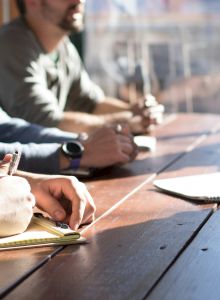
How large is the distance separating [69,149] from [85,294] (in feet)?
3.18

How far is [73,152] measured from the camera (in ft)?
6.31

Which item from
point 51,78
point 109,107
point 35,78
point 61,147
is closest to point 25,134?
point 61,147

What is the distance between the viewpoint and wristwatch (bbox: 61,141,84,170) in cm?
191

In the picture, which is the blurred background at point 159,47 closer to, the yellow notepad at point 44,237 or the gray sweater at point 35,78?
the gray sweater at point 35,78

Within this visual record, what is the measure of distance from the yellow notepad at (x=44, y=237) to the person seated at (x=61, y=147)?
1.53 feet

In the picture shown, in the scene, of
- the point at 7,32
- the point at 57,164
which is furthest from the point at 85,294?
the point at 7,32

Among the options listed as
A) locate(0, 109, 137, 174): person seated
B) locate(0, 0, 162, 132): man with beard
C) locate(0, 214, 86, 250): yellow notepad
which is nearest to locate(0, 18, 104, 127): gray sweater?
locate(0, 0, 162, 132): man with beard

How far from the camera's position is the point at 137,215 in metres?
1.43

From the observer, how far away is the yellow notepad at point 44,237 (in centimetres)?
122

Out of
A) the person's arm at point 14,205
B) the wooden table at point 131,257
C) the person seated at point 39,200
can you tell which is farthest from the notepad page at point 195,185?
the person's arm at point 14,205

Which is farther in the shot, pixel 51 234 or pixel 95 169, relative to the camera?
pixel 95 169

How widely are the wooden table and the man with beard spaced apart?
95 cm

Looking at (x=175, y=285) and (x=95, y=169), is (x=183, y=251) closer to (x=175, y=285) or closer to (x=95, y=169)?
(x=175, y=285)

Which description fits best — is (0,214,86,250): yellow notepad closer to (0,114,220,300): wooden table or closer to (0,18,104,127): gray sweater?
(0,114,220,300): wooden table
